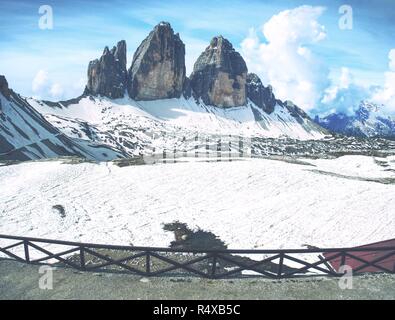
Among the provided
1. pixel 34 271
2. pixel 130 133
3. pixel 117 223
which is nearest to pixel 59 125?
pixel 130 133

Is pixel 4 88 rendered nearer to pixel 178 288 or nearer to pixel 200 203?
pixel 200 203

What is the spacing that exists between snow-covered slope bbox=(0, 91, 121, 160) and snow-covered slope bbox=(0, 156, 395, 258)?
170 feet

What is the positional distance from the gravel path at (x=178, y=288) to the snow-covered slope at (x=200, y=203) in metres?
8.50

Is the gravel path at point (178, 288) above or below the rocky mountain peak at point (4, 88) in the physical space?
below

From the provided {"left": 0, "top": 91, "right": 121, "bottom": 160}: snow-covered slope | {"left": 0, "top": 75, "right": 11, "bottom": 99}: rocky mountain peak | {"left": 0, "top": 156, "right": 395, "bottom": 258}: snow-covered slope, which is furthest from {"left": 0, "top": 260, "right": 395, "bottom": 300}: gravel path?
{"left": 0, "top": 75, "right": 11, "bottom": 99}: rocky mountain peak

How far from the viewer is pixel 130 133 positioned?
174000 millimetres

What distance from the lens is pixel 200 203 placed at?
96.8 feet

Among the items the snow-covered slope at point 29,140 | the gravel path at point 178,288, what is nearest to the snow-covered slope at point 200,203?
the gravel path at point 178,288

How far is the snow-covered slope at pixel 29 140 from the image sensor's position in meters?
85.1

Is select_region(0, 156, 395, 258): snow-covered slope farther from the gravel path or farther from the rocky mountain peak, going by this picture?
the rocky mountain peak

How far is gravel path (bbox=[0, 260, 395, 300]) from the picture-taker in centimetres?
1199

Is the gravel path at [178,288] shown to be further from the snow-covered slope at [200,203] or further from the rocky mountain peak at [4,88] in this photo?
the rocky mountain peak at [4,88]

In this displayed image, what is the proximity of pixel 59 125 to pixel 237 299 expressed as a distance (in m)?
156
